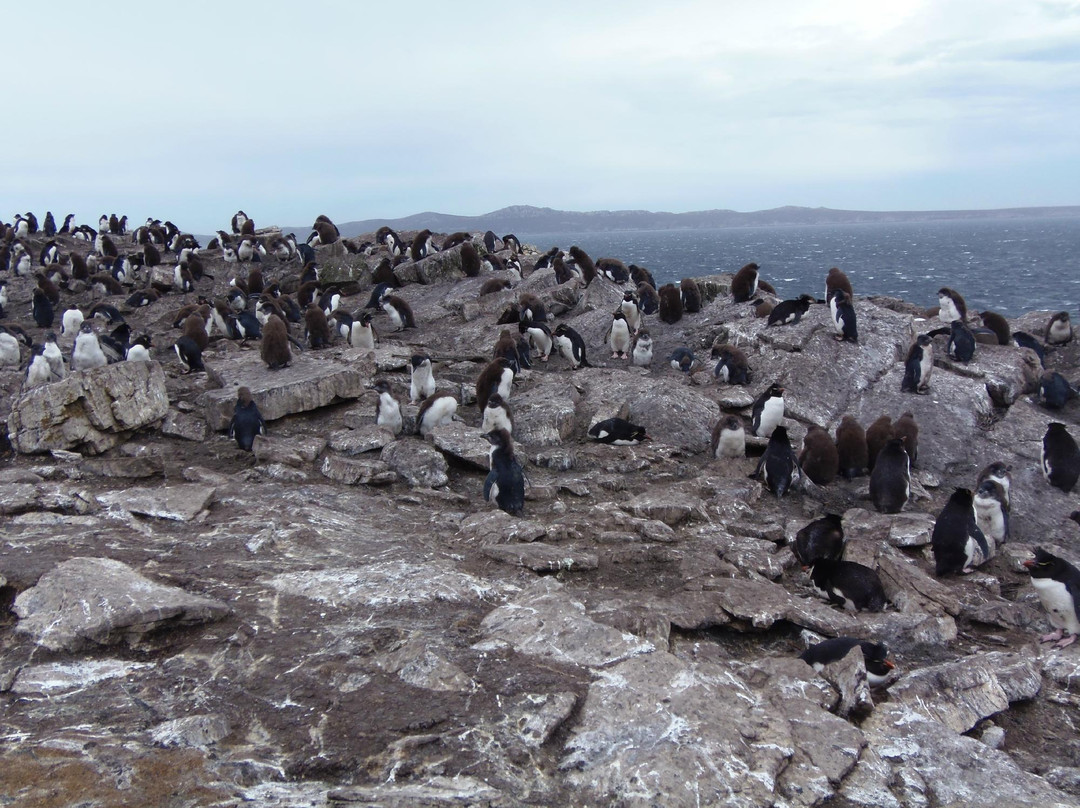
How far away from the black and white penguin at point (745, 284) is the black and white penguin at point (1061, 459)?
7266 millimetres

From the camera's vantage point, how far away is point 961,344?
48.2 feet

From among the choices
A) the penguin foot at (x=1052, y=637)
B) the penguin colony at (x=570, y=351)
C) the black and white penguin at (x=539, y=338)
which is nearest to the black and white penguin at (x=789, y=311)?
the penguin colony at (x=570, y=351)

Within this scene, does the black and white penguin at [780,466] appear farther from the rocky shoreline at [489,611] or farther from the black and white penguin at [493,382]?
the black and white penguin at [493,382]

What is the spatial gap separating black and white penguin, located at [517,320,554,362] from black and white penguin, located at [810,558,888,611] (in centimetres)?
916

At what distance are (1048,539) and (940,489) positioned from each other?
150 cm

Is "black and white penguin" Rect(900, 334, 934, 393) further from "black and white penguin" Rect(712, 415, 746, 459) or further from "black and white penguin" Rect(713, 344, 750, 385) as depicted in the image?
"black and white penguin" Rect(712, 415, 746, 459)

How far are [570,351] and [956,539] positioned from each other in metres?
8.36

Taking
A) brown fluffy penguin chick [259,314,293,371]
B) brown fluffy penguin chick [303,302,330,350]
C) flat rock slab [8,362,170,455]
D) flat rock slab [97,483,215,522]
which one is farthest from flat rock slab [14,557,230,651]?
brown fluffy penguin chick [303,302,330,350]

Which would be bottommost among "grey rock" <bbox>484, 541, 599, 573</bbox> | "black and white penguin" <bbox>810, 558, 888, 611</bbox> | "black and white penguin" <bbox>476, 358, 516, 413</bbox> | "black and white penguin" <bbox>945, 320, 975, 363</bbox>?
"black and white penguin" <bbox>810, 558, 888, 611</bbox>

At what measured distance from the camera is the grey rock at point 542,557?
761cm

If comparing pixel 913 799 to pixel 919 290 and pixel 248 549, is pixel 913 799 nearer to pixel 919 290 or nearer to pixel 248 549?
pixel 248 549

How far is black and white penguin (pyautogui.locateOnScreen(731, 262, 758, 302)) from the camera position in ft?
57.5

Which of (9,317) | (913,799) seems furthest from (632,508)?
(9,317)

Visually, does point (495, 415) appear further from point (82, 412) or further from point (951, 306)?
point (951, 306)
